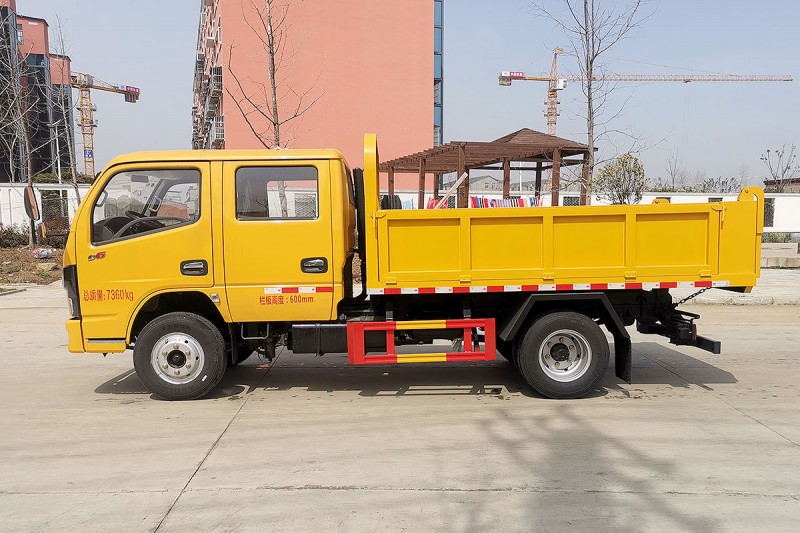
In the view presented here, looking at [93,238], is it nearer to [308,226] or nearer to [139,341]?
[139,341]

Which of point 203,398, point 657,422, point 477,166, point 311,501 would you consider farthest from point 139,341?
point 477,166

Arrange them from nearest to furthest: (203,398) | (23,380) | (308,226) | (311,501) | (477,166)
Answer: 1. (311,501)
2. (308,226)
3. (203,398)
4. (23,380)
5. (477,166)

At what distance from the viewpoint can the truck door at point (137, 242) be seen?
5.73 m

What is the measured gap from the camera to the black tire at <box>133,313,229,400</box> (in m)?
5.84

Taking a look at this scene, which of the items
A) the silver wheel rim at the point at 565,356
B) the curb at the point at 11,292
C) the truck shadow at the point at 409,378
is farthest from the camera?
the curb at the point at 11,292

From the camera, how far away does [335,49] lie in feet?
121

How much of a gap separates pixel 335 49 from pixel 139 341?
34.1 m

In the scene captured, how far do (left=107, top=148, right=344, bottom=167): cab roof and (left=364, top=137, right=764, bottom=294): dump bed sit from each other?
555mm

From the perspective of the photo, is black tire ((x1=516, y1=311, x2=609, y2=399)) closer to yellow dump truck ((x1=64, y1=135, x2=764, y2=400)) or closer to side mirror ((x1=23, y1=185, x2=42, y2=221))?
yellow dump truck ((x1=64, y1=135, x2=764, y2=400))

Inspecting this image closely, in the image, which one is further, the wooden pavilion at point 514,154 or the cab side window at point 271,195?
the wooden pavilion at point 514,154

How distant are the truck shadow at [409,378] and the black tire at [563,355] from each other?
32cm

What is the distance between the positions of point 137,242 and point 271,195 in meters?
1.36

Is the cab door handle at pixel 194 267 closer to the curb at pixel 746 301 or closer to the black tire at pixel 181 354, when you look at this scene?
the black tire at pixel 181 354

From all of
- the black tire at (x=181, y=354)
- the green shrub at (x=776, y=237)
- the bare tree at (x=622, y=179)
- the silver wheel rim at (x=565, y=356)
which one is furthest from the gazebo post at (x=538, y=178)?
the black tire at (x=181, y=354)
